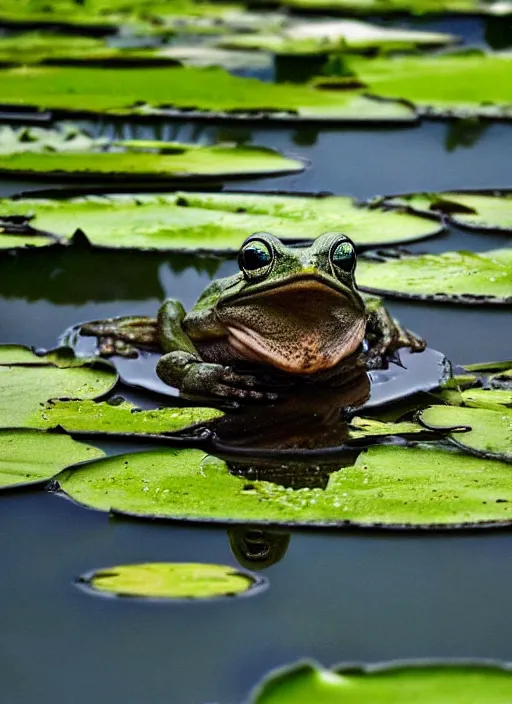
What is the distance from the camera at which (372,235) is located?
530cm

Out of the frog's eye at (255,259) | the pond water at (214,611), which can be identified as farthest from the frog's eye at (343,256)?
the pond water at (214,611)

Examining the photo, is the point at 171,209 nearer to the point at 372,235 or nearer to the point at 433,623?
the point at 372,235

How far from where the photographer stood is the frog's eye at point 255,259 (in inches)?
150

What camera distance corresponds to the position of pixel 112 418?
3.49 m

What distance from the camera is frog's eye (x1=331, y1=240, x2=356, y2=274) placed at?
3814mm

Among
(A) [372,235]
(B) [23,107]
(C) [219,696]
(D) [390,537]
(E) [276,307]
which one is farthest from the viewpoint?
(B) [23,107]

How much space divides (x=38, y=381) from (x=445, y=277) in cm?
189

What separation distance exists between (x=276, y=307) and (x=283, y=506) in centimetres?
118

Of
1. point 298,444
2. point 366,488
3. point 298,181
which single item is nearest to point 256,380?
point 298,444

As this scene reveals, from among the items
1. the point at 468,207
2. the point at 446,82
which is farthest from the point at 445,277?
the point at 446,82

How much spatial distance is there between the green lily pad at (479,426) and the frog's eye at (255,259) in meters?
0.76

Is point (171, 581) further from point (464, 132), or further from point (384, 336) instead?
point (464, 132)

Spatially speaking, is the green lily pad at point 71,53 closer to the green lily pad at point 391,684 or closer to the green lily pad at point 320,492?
the green lily pad at point 320,492

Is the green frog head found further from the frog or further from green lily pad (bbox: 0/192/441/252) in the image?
green lily pad (bbox: 0/192/441/252)
